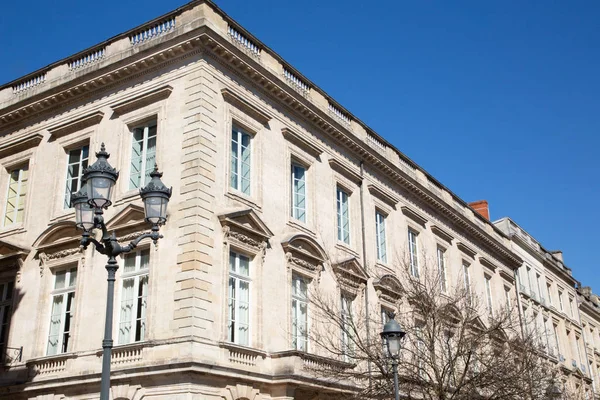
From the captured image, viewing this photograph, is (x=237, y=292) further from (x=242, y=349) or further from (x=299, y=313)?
(x=299, y=313)

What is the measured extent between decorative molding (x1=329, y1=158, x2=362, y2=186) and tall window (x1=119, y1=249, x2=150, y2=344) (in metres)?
8.27

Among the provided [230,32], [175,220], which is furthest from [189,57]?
[175,220]

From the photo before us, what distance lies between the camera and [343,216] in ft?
80.8

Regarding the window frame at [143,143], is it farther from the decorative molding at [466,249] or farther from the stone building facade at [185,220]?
the decorative molding at [466,249]

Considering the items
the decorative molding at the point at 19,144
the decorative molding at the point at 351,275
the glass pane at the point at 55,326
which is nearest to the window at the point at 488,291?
the decorative molding at the point at 351,275

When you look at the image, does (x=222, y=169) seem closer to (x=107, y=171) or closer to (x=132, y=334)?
(x=132, y=334)

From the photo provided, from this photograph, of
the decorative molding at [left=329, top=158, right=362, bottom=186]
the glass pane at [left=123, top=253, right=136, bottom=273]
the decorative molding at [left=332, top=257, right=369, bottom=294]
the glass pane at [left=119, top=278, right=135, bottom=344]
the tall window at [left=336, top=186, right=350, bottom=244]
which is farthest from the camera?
the decorative molding at [left=329, top=158, right=362, bottom=186]

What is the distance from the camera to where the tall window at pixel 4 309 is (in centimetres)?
2028

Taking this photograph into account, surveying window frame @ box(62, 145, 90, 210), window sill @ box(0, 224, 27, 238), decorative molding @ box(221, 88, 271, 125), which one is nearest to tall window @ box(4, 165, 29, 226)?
window sill @ box(0, 224, 27, 238)

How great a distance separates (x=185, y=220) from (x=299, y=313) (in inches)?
206

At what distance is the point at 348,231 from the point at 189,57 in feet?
27.9

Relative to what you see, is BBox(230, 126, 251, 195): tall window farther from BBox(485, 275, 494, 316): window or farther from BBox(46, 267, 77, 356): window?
BBox(485, 275, 494, 316): window

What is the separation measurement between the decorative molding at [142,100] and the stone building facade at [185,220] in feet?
0.13

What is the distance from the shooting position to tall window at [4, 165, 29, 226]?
866 inches
